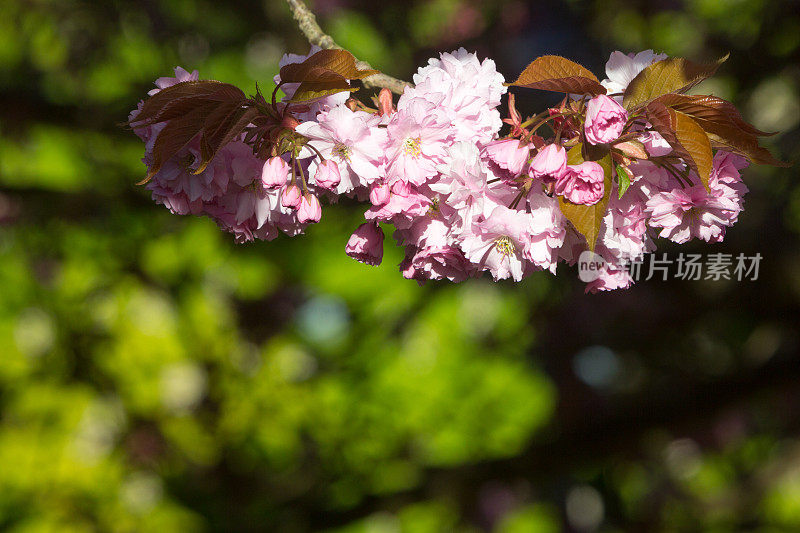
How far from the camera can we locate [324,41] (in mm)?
863

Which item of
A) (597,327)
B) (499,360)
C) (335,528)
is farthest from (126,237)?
(597,327)

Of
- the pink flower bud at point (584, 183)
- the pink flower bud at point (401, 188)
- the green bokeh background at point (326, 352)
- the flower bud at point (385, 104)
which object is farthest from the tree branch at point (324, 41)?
the green bokeh background at point (326, 352)

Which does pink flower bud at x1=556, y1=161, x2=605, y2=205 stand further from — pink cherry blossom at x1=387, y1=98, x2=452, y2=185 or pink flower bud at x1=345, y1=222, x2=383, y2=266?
pink flower bud at x1=345, y1=222, x2=383, y2=266

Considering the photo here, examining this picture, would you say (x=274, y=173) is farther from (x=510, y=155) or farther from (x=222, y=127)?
(x=510, y=155)

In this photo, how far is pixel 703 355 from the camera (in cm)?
280

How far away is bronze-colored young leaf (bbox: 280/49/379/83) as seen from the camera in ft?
2.22

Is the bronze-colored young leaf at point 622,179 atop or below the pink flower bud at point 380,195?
atop

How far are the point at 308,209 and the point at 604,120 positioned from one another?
1.09ft

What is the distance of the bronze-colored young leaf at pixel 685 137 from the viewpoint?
0.61 metres

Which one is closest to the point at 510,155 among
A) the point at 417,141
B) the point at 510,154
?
the point at 510,154

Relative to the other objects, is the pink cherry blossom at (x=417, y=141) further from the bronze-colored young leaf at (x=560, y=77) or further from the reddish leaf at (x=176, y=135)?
the reddish leaf at (x=176, y=135)

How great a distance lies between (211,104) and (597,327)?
9.05ft

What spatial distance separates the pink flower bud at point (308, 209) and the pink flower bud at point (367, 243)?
4.0 inches

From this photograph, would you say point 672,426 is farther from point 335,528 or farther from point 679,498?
point 335,528
